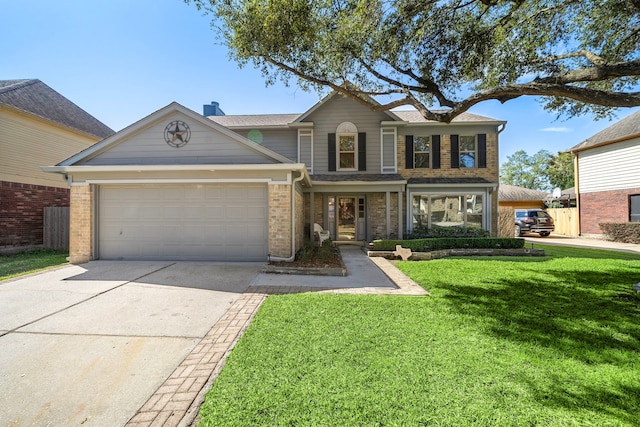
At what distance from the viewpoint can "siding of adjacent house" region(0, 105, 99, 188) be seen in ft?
35.0

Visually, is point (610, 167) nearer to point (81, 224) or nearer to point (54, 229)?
point (81, 224)

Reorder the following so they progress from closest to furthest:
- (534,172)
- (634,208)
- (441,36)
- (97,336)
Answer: (97,336)
(441,36)
(634,208)
(534,172)

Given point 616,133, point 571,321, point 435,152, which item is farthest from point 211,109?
point 616,133

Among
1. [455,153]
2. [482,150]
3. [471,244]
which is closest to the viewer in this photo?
[471,244]

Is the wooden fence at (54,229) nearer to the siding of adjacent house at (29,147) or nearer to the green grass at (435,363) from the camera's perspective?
the siding of adjacent house at (29,147)

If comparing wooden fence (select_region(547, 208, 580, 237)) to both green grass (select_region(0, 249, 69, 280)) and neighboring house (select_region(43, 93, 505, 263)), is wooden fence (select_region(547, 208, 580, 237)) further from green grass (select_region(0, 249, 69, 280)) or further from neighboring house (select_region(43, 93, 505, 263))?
green grass (select_region(0, 249, 69, 280))

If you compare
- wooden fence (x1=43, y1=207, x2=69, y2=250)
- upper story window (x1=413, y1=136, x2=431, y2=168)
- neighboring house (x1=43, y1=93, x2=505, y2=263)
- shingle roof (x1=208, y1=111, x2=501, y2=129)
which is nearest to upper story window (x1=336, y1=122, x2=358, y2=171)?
shingle roof (x1=208, y1=111, x2=501, y2=129)

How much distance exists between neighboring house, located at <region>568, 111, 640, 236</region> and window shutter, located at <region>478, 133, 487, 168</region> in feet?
28.0

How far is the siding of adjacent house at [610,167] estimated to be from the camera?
1471 cm

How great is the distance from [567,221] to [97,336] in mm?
25024

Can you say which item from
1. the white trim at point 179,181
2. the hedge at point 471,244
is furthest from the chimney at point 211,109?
the hedge at point 471,244

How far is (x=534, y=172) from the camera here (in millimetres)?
50094

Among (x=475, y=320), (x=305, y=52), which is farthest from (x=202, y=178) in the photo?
(x=475, y=320)

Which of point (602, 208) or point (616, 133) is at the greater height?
point (616, 133)
